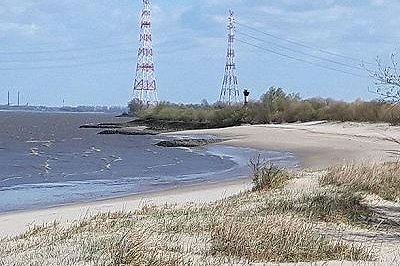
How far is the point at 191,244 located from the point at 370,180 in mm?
7902

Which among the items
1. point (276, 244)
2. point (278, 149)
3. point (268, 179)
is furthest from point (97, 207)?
point (278, 149)

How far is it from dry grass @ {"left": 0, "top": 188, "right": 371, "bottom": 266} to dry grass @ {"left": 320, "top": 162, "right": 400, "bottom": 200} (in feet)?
13.5

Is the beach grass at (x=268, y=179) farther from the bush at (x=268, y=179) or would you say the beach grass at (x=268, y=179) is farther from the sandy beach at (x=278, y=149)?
the sandy beach at (x=278, y=149)

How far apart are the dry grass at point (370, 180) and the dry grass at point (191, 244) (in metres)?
4.10

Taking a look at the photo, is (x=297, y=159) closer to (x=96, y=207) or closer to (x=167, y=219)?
(x=96, y=207)

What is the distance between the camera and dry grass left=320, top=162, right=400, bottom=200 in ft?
51.3

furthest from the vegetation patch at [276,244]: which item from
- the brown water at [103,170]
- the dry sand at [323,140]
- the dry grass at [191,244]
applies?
the dry sand at [323,140]

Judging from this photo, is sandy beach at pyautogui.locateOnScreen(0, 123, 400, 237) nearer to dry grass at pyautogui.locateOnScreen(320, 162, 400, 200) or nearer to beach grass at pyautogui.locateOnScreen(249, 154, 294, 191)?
dry grass at pyautogui.locateOnScreen(320, 162, 400, 200)

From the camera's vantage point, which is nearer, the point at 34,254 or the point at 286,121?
the point at 34,254

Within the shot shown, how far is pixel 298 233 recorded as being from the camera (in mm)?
9789

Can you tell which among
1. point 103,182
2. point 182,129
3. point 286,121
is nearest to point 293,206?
point 103,182

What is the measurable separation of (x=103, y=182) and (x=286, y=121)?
55.5 m

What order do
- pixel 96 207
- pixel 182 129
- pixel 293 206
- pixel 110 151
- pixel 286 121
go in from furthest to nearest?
pixel 182 129, pixel 286 121, pixel 110 151, pixel 96 207, pixel 293 206

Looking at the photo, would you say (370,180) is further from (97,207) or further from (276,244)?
(97,207)
